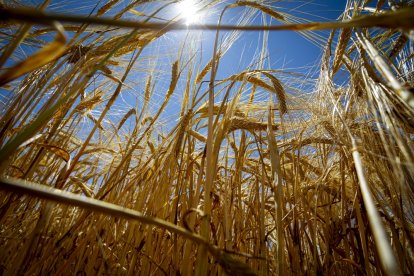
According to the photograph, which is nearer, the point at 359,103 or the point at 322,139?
the point at 359,103

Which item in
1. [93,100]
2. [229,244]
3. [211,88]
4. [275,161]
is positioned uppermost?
[93,100]

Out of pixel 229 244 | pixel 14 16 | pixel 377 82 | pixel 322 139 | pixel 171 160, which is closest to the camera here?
pixel 14 16

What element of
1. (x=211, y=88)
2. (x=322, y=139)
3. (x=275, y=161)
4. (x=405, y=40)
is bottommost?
(x=275, y=161)

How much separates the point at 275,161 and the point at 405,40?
851 millimetres

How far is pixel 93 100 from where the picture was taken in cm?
130

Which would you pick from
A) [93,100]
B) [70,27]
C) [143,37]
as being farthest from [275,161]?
[70,27]

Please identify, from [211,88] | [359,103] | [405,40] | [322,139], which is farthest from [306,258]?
[405,40]

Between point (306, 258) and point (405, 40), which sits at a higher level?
point (405, 40)

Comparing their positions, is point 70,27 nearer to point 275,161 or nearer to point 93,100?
point 93,100

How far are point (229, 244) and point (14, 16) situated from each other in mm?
646

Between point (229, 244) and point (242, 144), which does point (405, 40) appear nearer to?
point (242, 144)

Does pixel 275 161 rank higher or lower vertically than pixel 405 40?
lower

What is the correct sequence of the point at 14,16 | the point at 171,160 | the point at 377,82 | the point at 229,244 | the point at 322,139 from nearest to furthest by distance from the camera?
1. the point at 14,16
2. the point at 229,244
3. the point at 377,82
4. the point at 171,160
5. the point at 322,139

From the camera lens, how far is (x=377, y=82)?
76cm
